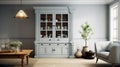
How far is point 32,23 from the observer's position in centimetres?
976

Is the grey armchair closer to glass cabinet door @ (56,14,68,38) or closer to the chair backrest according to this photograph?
the chair backrest

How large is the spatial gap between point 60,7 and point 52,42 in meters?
1.49

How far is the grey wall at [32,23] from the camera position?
9.74 m

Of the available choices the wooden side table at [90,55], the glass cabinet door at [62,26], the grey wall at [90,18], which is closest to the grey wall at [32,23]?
the grey wall at [90,18]

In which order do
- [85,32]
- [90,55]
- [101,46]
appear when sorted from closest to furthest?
[101,46] < [90,55] < [85,32]

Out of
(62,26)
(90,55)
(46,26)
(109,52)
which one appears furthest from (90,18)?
(109,52)

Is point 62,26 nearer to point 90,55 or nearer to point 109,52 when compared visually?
point 90,55

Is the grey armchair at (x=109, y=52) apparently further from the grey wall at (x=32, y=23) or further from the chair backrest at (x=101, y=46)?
the grey wall at (x=32, y=23)

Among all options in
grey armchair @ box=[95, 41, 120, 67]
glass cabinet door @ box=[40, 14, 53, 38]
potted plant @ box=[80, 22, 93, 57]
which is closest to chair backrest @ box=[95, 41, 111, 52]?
grey armchair @ box=[95, 41, 120, 67]

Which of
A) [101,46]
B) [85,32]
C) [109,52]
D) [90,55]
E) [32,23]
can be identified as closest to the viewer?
[109,52]

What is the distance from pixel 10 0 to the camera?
916 cm

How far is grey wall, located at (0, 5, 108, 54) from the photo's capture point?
9.74 m

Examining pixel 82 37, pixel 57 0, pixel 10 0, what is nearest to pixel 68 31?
pixel 82 37

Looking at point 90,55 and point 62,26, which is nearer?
point 90,55
